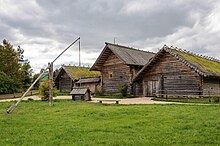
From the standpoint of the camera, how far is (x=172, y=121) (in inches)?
466

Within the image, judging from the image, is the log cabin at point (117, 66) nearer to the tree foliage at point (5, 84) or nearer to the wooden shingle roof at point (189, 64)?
the wooden shingle roof at point (189, 64)

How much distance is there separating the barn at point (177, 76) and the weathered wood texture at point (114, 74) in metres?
2.86

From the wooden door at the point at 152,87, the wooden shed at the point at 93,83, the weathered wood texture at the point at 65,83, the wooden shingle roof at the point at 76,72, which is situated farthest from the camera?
the weathered wood texture at the point at 65,83

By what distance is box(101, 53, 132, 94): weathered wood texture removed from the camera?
3769 cm

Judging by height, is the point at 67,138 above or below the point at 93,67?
below

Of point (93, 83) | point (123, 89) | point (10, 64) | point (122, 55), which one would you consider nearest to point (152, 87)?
point (123, 89)

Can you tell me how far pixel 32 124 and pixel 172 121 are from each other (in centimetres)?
583

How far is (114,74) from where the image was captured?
3928cm

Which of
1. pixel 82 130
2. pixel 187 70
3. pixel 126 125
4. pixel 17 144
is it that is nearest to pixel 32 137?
pixel 17 144

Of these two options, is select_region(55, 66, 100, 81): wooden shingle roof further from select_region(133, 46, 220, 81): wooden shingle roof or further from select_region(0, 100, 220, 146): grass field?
select_region(0, 100, 220, 146): grass field

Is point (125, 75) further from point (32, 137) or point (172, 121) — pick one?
point (32, 137)

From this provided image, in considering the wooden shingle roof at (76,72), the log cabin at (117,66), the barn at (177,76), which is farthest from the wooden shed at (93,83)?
the barn at (177,76)

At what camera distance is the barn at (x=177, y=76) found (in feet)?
93.3

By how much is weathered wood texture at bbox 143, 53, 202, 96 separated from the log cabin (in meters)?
3.09
